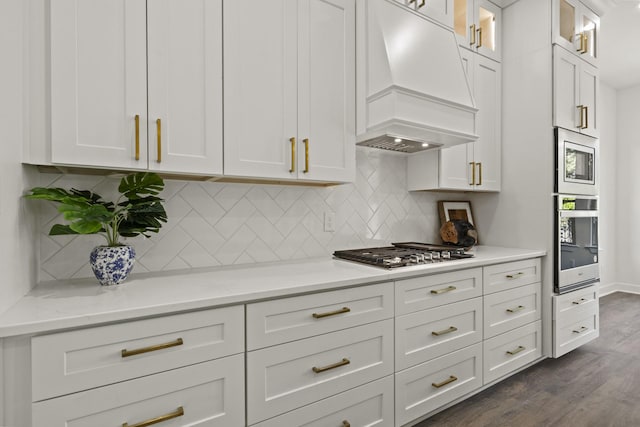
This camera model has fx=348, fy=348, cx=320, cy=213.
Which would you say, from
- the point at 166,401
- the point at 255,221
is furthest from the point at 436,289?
the point at 166,401

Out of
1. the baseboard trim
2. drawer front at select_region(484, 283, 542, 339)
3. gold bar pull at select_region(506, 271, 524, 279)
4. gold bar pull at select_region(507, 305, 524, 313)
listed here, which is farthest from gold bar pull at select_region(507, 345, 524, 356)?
the baseboard trim

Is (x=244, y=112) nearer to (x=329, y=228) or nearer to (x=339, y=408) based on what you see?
(x=329, y=228)

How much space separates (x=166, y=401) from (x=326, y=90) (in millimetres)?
1590

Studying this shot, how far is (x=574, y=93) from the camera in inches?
109

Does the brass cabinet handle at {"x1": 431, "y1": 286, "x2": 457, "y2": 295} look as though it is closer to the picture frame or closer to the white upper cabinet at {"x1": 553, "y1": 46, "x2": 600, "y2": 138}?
the picture frame

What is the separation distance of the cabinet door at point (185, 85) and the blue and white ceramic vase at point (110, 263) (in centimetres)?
36

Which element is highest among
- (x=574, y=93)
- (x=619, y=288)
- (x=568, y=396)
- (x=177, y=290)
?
(x=574, y=93)

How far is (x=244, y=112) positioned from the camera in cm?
163

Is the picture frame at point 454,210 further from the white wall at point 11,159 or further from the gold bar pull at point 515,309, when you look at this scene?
the white wall at point 11,159

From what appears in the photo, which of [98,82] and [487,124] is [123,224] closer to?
[98,82]

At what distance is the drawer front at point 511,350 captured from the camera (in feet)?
7.36

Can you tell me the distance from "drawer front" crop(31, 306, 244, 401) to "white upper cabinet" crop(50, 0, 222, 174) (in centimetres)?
63

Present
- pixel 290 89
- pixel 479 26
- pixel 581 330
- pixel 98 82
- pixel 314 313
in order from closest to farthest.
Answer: pixel 98 82 < pixel 314 313 < pixel 290 89 < pixel 479 26 < pixel 581 330

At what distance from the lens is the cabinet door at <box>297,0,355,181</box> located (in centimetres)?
181
